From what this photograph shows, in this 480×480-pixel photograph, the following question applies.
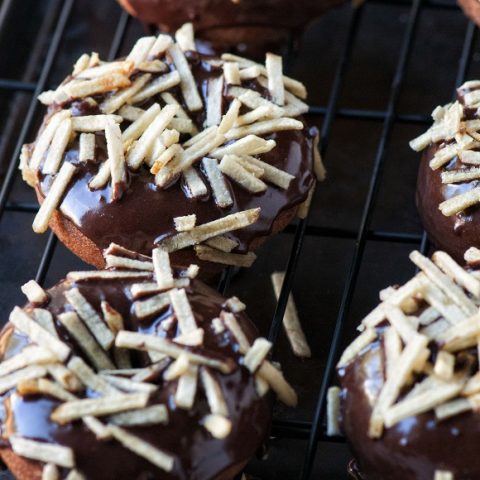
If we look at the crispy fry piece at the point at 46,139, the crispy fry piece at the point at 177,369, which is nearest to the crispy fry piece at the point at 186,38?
the crispy fry piece at the point at 46,139

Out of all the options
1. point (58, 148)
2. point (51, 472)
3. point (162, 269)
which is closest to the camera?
point (51, 472)

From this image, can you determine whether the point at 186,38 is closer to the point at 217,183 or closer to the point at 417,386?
the point at 217,183

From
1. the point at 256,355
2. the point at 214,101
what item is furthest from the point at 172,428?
the point at 214,101

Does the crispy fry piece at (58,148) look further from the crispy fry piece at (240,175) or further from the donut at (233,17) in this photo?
the donut at (233,17)

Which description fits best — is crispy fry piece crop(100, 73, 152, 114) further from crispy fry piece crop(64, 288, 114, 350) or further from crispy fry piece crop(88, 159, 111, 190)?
crispy fry piece crop(64, 288, 114, 350)

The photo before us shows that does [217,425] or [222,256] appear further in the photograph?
[222,256]

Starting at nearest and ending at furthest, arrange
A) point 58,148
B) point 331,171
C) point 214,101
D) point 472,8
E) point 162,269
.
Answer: point 162,269, point 58,148, point 214,101, point 472,8, point 331,171

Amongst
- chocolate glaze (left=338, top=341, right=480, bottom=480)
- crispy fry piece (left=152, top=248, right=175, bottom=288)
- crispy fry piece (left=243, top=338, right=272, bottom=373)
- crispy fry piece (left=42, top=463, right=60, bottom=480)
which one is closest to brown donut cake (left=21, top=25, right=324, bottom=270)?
crispy fry piece (left=152, top=248, right=175, bottom=288)
